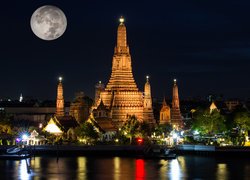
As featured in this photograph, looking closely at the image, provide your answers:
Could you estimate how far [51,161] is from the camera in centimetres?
6900

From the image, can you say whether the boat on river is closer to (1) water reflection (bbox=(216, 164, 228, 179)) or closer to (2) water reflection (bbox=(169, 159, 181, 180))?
(2) water reflection (bbox=(169, 159, 181, 180))

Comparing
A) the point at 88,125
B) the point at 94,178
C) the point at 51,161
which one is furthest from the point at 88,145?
the point at 94,178

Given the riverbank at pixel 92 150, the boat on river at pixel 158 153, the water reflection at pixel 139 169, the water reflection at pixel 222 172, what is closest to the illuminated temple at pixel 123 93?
the riverbank at pixel 92 150

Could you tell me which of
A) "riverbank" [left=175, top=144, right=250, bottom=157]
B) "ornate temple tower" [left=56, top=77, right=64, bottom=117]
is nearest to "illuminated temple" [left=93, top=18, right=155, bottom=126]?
"ornate temple tower" [left=56, top=77, right=64, bottom=117]

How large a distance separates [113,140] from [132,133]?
2073 millimetres

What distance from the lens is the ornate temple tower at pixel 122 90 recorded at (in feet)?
282

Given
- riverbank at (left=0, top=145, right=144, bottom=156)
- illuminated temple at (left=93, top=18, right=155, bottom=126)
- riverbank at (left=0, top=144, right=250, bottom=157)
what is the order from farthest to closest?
illuminated temple at (left=93, top=18, right=155, bottom=126) < riverbank at (left=0, top=145, right=144, bottom=156) < riverbank at (left=0, top=144, right=250, bottom=157)

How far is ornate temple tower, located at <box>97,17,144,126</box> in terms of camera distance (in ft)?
282

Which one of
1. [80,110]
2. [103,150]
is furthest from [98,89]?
[103,150]

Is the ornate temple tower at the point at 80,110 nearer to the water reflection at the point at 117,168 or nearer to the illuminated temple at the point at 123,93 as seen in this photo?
the illuminated temple at the point at 123,93

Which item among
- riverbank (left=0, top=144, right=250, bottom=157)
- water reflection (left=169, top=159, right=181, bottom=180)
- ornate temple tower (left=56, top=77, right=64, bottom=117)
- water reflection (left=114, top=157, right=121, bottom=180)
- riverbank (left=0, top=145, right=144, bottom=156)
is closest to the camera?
water reflection (left=114, top=157, right=121, bottom=180)

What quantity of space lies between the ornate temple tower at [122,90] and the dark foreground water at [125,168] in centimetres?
1342

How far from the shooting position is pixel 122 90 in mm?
86812

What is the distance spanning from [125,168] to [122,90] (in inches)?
975
